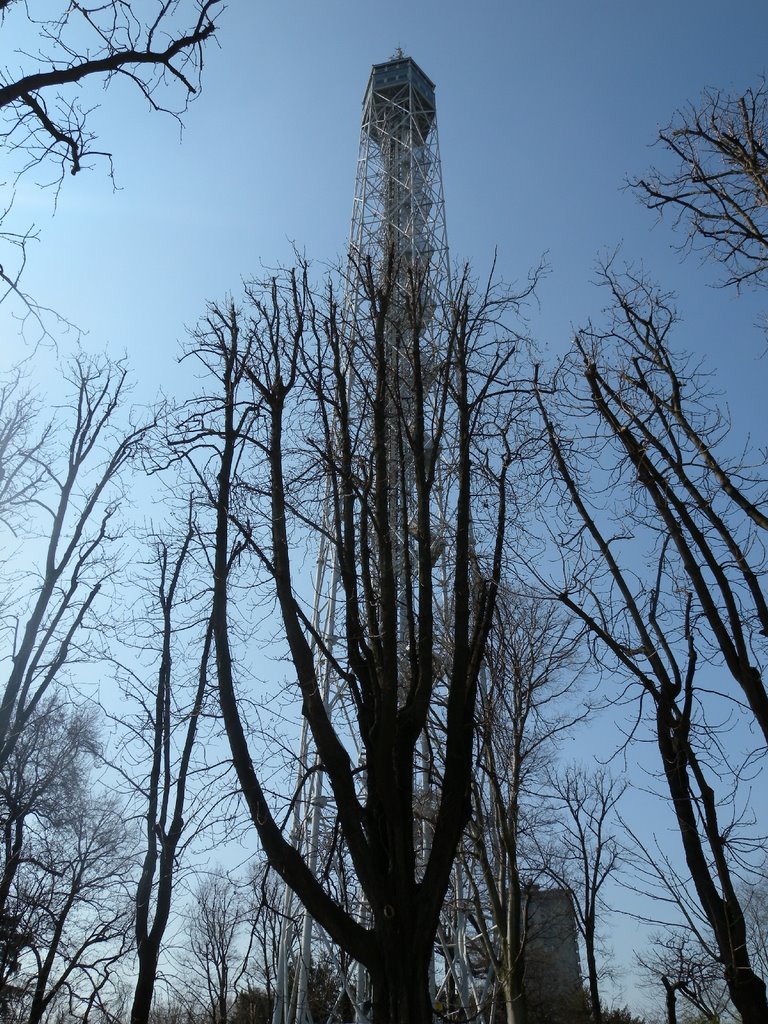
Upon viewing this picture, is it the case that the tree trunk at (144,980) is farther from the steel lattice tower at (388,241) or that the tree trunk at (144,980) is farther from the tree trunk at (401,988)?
the tree trunk at (401,988)

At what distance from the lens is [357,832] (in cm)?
493

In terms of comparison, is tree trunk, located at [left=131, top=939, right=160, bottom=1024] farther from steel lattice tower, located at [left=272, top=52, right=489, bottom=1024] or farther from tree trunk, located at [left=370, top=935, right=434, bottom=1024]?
tree trunk, located at [left=370, top=935, right=434, bottom=1024]

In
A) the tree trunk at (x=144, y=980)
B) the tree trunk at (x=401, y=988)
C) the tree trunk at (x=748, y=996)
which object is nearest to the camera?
the tree trunk at (x=401, y=988)

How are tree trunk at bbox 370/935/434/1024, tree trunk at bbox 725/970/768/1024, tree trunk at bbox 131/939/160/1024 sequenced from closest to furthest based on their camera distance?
tree trunk at bbox 370/935/434/1024
tree trunk at bbox 725/970/768/1024
tree trunk at bbox 131/939/160/1024

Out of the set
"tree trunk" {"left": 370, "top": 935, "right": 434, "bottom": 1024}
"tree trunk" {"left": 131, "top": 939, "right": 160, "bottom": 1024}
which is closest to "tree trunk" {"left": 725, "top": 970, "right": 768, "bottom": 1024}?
"tree trunk" {"left": 370, "top": 935, "right": 434, "bottom": 1024}

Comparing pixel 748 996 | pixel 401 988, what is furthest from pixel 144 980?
pixel 748 996

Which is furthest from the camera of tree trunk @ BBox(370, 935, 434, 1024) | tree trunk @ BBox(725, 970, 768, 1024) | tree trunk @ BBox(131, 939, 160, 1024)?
tree trunk @ BBox(131, 939, 160, 1024)

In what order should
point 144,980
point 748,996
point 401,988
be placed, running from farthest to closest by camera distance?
point 144,980
point 748,996
point 401,988

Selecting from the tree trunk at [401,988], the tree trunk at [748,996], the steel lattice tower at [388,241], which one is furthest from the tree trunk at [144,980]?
the tree trunk at [748,996]

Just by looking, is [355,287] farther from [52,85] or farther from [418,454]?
[52,85]

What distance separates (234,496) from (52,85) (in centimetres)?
327

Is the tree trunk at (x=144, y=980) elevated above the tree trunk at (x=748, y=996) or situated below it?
above

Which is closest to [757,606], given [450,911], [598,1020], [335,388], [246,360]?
[335,388]

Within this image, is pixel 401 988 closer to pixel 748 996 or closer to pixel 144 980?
pixel 748 996
